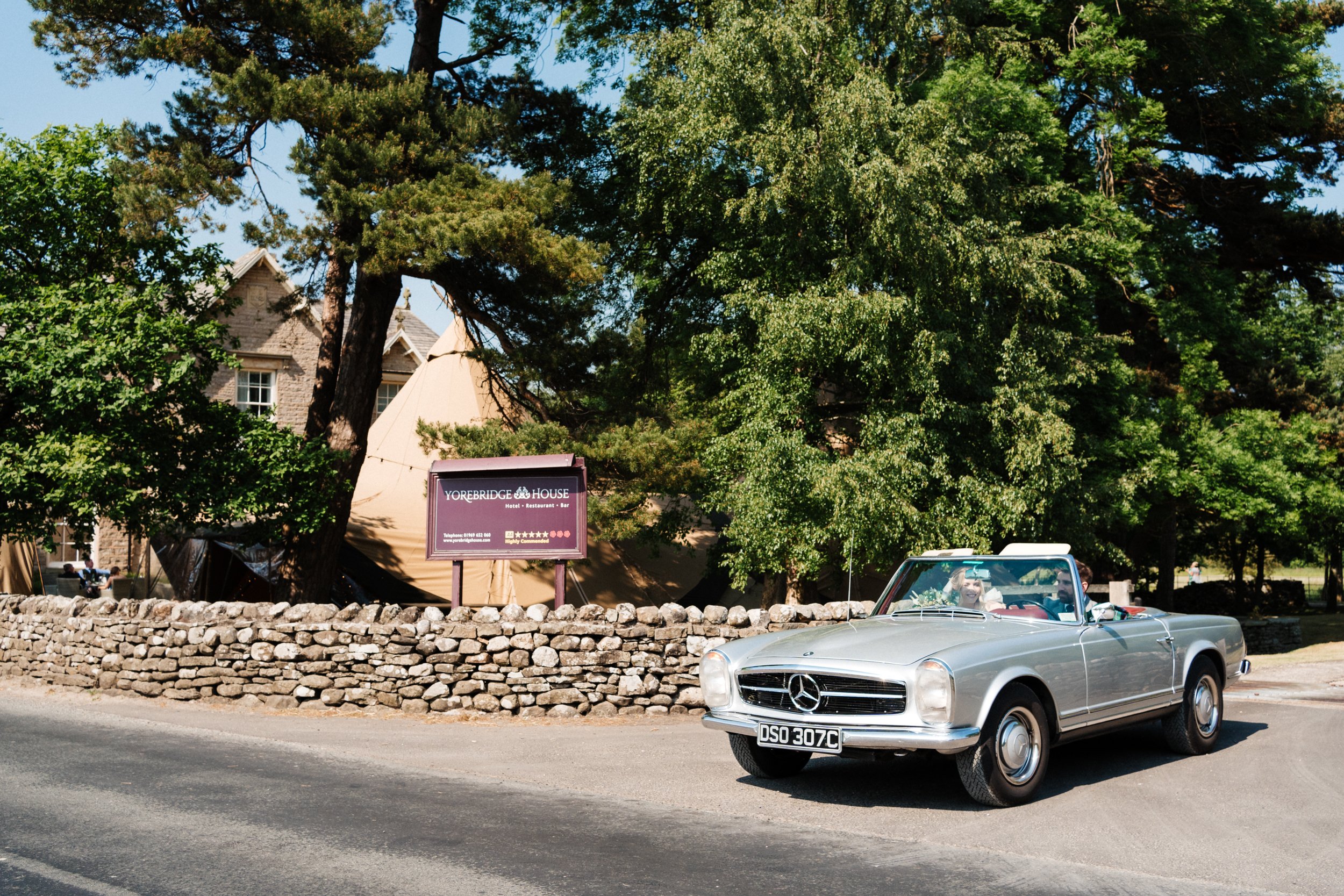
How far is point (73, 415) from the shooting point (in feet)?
42.5

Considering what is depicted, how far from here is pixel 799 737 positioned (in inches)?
250

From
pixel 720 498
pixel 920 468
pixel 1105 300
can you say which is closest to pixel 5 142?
pixel 720 498

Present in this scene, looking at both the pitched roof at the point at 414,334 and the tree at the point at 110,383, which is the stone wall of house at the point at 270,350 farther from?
the tree at the point at 110,383

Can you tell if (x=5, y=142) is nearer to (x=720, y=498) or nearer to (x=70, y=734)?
(x=70, y=734)

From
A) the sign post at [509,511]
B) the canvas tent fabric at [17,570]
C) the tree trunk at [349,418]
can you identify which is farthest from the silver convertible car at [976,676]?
the canvas tent fabric at [17,570]

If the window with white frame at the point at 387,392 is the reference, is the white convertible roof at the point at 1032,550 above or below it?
below

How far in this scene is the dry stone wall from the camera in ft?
35.5

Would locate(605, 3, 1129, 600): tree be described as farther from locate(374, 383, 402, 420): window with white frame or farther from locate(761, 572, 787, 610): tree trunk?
locate(374, 383, 402, 420): window with white frame

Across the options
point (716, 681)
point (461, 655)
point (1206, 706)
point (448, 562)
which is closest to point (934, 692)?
point (716, 681)

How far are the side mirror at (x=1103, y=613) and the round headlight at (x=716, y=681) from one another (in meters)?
2.60

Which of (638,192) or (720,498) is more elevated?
(638,192)

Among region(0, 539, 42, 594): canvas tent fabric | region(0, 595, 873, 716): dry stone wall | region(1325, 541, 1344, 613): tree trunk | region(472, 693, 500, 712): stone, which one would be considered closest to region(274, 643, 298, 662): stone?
region(0, 595, 873, 716): dry stone wall

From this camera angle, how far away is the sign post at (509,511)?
1234 centimetres

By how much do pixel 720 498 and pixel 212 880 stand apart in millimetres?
11084
